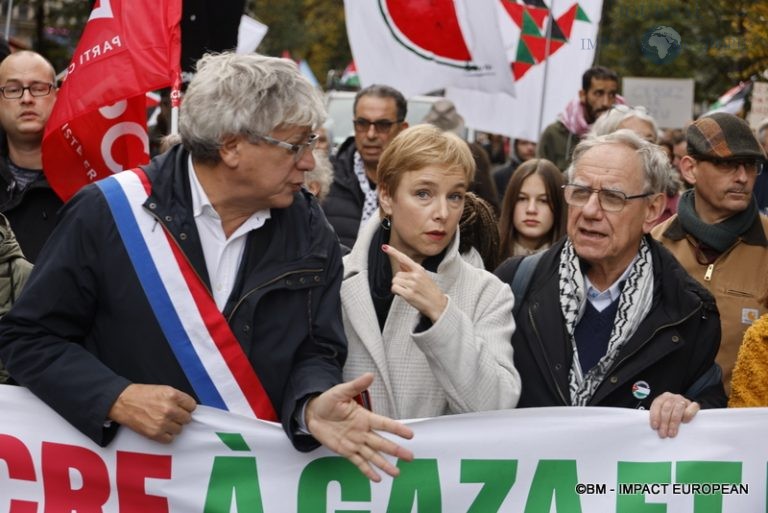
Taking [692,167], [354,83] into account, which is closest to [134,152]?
[692,167]

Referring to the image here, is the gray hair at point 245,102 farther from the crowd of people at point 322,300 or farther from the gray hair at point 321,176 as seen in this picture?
the gray hair at point 321,176

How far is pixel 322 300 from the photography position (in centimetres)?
392

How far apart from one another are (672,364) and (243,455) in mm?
1333

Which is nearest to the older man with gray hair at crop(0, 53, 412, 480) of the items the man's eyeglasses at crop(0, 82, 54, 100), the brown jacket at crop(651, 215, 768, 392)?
the brown jacket at crop(651, 215, 768, 392)

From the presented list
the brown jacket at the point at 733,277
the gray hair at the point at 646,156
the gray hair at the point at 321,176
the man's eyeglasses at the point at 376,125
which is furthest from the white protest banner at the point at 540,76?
the gray hair at the point at 646,156

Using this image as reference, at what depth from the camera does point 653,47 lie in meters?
7.52

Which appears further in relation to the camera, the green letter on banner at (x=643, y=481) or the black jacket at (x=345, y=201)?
the black jacket at (x=345, y=201)

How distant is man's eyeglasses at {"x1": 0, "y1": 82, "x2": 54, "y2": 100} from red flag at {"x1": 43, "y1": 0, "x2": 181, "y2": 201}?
16 cm

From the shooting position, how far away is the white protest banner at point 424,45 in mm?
9320

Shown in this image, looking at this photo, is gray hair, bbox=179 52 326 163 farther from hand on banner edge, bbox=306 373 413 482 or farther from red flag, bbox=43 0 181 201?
red flag, bbox=43 0 181 201

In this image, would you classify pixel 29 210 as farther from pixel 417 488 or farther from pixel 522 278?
pixel 417 488

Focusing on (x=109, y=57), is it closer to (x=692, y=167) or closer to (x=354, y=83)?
(x=692, y=167)

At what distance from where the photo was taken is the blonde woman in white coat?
3830 mm

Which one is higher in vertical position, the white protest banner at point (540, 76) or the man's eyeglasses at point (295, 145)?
the man's eyeglasses at point (295, 145)
